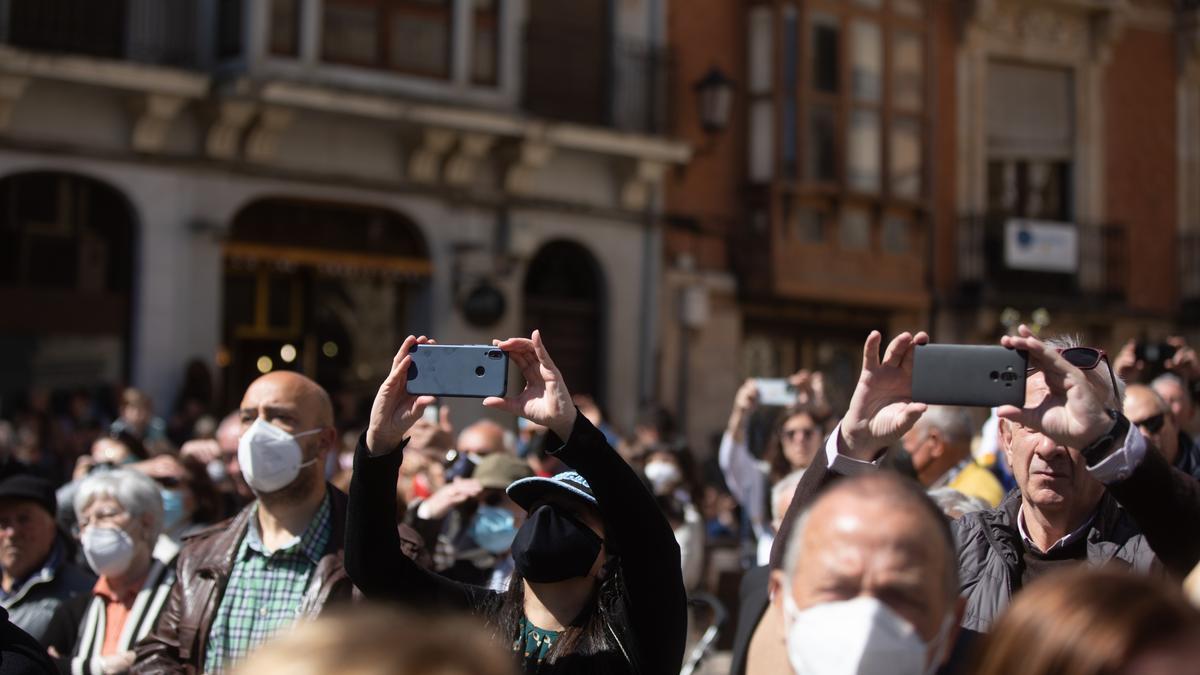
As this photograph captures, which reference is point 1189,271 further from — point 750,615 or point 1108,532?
point 1108,532

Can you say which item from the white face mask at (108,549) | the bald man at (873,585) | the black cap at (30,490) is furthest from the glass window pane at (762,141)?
the bald man at (873,585)

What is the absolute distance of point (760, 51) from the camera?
63.5ft

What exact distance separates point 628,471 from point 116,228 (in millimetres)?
12474

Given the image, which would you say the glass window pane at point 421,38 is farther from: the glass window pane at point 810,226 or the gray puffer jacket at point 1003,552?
the gray puffer jacket at point 1003,552

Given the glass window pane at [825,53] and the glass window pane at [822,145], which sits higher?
the glass window pane at [825,53]

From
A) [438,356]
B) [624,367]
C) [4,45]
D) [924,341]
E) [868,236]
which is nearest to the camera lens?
[924,341]

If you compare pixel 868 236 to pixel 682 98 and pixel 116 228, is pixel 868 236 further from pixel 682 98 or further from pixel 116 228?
pixel 116 228

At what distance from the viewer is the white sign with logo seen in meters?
21.0

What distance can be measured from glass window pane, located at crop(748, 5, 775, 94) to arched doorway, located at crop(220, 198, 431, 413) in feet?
15.5

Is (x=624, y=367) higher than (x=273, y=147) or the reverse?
the reverse

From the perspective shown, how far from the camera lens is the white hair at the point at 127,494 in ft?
20.0

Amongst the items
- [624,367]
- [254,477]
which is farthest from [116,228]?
[254,477]

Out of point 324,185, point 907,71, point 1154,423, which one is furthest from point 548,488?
point 907,71

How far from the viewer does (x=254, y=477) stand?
5039 mm
